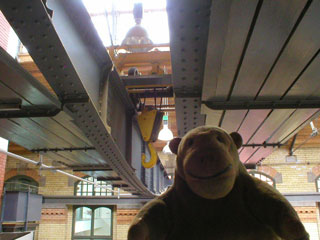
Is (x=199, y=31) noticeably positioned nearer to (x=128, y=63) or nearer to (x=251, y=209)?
(x=251, y=209)

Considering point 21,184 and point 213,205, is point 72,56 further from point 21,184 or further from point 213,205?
point 21,184

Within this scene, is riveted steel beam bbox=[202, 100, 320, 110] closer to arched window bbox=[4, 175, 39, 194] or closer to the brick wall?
the brick wall

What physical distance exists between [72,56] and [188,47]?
778 millimetres

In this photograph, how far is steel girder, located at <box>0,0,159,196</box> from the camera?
138 cm

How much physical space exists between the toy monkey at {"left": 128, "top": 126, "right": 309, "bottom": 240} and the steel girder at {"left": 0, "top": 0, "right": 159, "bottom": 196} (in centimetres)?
94

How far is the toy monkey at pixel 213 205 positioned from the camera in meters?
0.87

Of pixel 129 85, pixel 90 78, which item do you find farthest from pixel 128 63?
pixel 90 78

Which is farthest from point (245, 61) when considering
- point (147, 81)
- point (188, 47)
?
point (147, 81)

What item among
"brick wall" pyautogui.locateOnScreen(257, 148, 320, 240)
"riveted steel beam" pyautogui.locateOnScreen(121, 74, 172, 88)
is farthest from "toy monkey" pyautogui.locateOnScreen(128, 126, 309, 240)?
"brick wall" pyautogui.locateOnScreen(257, 148, 320, 240)

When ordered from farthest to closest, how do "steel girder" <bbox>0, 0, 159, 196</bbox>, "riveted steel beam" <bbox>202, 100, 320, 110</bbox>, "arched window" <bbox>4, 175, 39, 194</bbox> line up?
"arched window" <bbox>4, 175, 39, 194</bbox> → "riveted steel beam" <bbox>202, 100, 320, 110</bbox> → "steel girder" <bbox>0, 0, 159, 196</bbox>

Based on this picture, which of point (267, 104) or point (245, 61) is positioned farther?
point (267, 104)

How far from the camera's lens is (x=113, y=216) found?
12047mm

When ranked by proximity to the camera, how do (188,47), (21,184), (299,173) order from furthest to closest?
1. (21,184)
2. (299,173)
3. (188,47)

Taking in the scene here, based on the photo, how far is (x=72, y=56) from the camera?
191 centimetres
